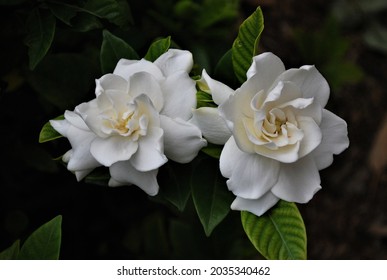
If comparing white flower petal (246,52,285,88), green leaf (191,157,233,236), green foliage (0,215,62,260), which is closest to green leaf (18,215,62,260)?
green foliage (0,215,62,260)

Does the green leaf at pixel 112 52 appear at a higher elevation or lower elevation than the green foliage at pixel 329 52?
higher

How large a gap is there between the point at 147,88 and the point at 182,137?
0.12 m

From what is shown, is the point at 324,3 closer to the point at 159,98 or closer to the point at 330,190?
the point at 330,190

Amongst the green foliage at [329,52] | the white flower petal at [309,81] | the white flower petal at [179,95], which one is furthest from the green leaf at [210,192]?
the green foliage at [329,52]

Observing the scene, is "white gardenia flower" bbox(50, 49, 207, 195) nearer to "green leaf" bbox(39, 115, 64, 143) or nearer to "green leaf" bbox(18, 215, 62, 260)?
"green leaf" bbox(39, 115, 64, 143)

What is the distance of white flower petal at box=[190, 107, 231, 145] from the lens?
1202 millimetres

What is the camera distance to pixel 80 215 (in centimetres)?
222

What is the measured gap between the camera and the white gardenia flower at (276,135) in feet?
3.78

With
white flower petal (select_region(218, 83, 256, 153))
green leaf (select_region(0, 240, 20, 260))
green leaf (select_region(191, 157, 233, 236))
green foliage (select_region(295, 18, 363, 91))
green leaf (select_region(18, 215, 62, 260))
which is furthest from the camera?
green foliage (select_region(295, 18, 363, 91))

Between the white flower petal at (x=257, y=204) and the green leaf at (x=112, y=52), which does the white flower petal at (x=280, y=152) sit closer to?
the white flower petal at (x=257, y=204)

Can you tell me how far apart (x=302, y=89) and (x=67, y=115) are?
1.55 ft

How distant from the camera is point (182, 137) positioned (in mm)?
1204

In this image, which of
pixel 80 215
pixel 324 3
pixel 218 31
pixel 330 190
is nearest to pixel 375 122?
pixel 330 190

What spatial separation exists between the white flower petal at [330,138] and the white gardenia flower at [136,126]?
0.23 m
